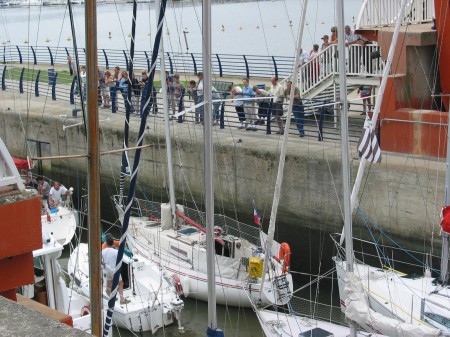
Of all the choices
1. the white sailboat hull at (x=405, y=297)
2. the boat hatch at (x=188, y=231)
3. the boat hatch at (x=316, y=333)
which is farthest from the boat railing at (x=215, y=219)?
the boat hatch at (x=316, y=333)

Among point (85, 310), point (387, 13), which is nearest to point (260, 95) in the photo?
point (387, 13)

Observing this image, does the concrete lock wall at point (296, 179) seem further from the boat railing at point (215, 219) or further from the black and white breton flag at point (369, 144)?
the black and white breton flag at point (369, 144)

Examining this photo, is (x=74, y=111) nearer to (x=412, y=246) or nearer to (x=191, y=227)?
(x=191, y=227)

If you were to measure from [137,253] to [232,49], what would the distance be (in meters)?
31.1

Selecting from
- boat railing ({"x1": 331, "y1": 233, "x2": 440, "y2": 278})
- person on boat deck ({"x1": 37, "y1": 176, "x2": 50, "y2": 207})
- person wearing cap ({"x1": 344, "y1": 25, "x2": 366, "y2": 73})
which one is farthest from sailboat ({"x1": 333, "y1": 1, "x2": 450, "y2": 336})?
person on boat deck ({"x1": 37, "y1": 176, "x2": 50, "y2": 207})

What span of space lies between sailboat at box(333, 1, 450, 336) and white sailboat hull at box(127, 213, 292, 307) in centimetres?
154

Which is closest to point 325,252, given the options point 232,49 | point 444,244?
point 444,244

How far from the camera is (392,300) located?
529 inches

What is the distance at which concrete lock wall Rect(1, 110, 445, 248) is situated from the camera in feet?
54.1

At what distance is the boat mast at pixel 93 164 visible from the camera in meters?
6.84

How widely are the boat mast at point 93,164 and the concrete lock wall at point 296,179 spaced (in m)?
10.2

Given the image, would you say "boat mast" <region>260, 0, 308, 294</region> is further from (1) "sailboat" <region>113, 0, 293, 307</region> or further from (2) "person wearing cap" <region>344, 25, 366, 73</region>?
(2) "person wearing cap" <region>344, 25, 366, 73</region>

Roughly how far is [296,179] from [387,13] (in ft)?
14.6

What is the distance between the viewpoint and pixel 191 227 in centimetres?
1762
